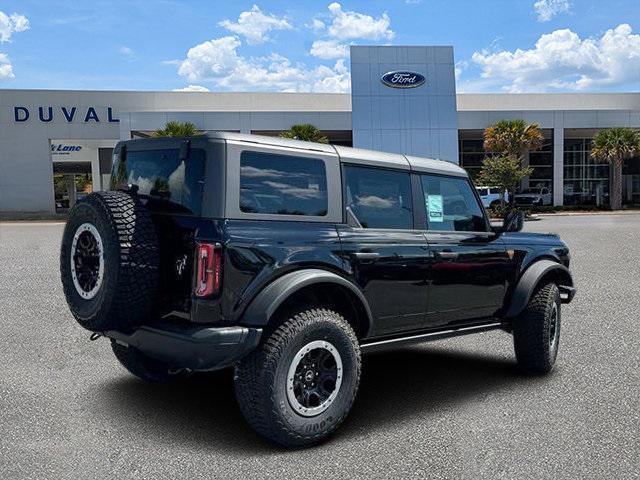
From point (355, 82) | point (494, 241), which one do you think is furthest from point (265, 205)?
point (355, 82)

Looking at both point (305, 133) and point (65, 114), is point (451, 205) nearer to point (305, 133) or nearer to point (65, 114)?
point (305, 133)

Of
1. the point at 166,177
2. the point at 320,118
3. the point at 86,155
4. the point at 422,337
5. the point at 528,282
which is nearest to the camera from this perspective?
the point at 166,177

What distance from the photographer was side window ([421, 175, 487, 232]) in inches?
197

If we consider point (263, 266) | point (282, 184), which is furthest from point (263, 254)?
point (282, 184)

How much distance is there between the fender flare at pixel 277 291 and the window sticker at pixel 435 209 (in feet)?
4.41

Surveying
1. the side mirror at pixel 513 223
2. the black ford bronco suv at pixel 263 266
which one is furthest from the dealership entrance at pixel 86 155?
the black ford bronco suv at pixel 263 266

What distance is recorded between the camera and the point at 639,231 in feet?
74.5

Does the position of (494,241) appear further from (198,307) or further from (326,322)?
(198,307)

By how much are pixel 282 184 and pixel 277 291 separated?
29.6 inches

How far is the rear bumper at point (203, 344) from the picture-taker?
3.59 meters

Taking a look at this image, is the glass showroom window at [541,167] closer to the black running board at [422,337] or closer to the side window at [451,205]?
the side window at [451,205]

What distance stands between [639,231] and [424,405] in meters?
21.2

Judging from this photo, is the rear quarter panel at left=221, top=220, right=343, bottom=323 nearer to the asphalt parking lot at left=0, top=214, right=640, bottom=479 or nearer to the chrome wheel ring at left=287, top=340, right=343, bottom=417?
the chrome wheel ring at left=287, top=340, right=343, bottom=417

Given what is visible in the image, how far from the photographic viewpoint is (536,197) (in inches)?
1766
